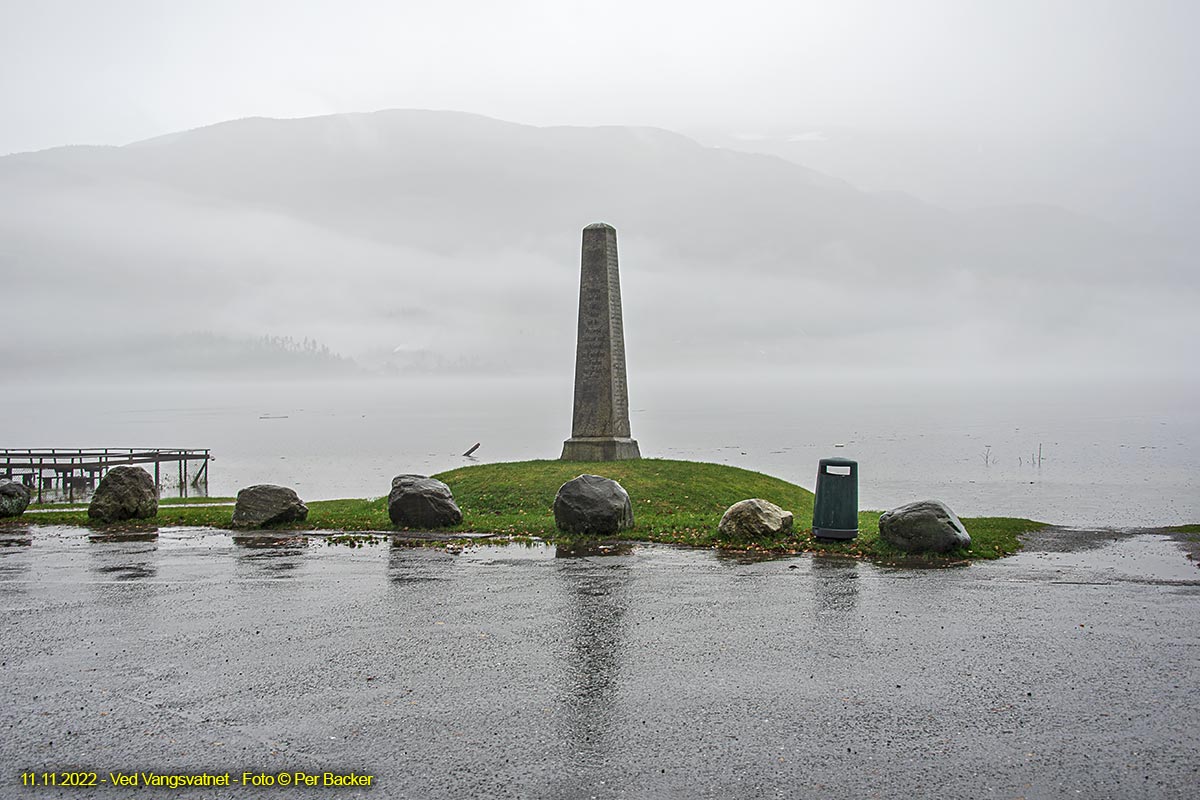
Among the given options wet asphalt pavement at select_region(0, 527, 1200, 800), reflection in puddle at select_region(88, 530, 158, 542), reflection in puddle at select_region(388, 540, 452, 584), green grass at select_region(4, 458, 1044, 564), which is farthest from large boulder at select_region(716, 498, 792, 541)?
reflection in puddle at select_region(88, 530, 158, 542)

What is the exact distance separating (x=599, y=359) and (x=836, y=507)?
621 inches

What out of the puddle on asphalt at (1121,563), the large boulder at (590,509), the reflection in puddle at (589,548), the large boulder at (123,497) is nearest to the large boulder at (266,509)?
the large boulder at (123,497)

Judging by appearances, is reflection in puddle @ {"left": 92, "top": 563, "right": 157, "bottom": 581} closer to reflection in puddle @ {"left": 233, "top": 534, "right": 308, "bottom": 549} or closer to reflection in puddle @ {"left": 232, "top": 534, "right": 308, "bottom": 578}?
reflection in puddle @ {"left": 232, "top": 534, "right": 308, "bottom": 578}

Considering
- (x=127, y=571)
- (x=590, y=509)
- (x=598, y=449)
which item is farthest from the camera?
(x=598, y=449)

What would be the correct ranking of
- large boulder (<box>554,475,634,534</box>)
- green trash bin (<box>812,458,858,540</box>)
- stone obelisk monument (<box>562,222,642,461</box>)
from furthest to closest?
stone obelisk monument (<box>562,222,642,461</box>) → large boulder (<box>554,475,634,534</box>) → green trash bin (<box>812,458,858,540</box>)

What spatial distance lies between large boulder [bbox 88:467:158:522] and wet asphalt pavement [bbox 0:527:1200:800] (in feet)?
25.9

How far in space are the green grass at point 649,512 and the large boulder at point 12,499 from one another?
14.4 inches

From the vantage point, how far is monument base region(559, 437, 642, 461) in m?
30.6

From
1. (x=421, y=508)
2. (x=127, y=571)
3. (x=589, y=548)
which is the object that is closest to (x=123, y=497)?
(x=421, y=508)

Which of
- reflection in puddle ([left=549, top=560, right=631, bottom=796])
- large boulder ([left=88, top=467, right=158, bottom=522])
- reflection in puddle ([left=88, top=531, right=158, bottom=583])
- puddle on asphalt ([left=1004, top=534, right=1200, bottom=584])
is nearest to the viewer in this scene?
reflection in puddle ([left=549, top=560, right=631, bottom=796])

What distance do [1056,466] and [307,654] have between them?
261ft

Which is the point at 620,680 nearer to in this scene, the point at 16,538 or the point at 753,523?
the point at 753,523

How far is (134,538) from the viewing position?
1847 centimetres

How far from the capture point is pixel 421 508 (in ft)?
61.3
